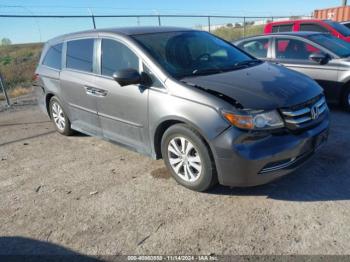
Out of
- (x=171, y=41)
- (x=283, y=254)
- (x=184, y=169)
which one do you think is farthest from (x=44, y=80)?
(x=283, y=254)

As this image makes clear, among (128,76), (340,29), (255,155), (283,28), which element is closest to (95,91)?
(128,76)

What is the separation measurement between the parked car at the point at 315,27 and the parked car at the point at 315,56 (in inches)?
96.6

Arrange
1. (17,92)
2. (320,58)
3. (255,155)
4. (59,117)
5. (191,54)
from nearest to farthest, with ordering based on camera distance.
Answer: (255,155) < (191,54) < (59,117) < (320,58) < (17,92)

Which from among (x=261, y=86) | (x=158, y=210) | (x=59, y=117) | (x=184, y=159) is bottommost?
(x=158, y=210)

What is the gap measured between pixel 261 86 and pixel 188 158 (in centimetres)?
107

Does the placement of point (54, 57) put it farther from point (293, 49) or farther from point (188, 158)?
point (293, 49)

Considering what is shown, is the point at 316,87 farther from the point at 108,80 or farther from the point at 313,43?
the point at 313,43

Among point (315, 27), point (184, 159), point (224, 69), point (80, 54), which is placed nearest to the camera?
point (184, 159)

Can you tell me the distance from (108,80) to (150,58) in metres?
0.76

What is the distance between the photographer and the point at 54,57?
5.76 metres

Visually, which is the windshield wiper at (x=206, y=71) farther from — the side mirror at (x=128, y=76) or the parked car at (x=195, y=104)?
the side mirror at (x=128, y=76)

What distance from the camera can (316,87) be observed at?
12.8ft

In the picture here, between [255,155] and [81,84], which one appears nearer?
[255,155]

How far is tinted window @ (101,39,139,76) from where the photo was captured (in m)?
4.12
